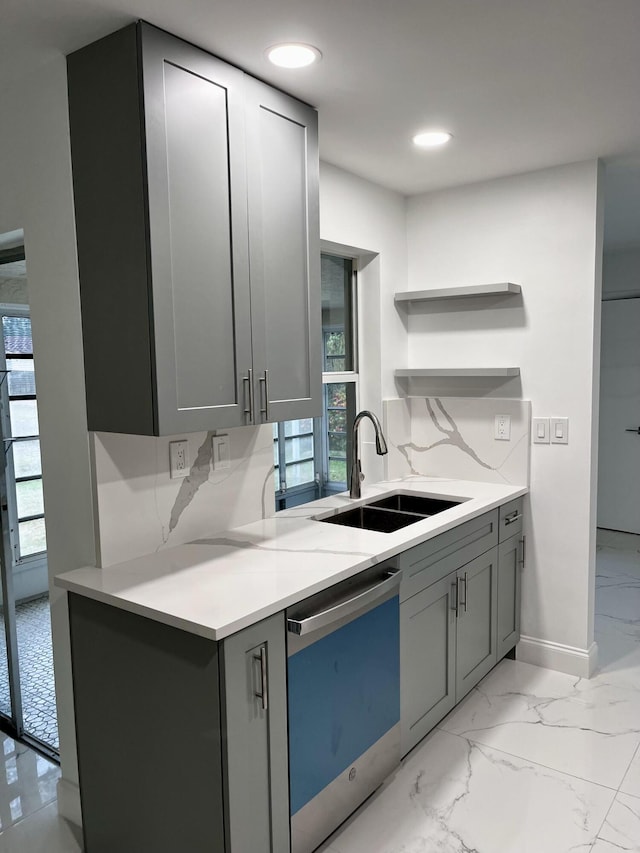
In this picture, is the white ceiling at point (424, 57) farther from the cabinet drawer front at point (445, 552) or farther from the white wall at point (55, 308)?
the cabinet drawer front at point (445, 552)

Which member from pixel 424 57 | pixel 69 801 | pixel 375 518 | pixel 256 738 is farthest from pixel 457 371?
pixel 69 801

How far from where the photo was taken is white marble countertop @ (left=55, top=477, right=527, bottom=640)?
5.30ft

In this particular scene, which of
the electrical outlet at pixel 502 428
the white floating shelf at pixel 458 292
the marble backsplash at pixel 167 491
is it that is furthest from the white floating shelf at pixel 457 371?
the marble backsplash at pixel 167 491

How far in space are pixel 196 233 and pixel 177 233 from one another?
0.23 feet

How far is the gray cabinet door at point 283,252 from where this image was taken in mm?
2010

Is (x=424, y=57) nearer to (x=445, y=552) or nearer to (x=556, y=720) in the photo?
(x=445, y=552)

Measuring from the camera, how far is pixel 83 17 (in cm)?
163

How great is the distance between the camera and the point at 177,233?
1760mm

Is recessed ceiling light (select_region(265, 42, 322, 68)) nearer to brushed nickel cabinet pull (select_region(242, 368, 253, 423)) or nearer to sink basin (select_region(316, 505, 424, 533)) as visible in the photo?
brushed nickel cabinet pull (select_region(242, 368, 253, 423))

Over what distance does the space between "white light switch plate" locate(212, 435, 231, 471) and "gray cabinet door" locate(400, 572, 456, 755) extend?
0.80m

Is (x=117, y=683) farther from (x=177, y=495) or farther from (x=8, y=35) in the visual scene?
(x=8, y=35)

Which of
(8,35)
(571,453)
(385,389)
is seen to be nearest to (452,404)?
(385,389)

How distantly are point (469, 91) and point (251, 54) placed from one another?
73 cm

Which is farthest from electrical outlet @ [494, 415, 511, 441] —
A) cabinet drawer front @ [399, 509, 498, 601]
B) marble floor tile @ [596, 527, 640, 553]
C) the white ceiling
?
marble floor tile @ [596, 527, 640, 553]
